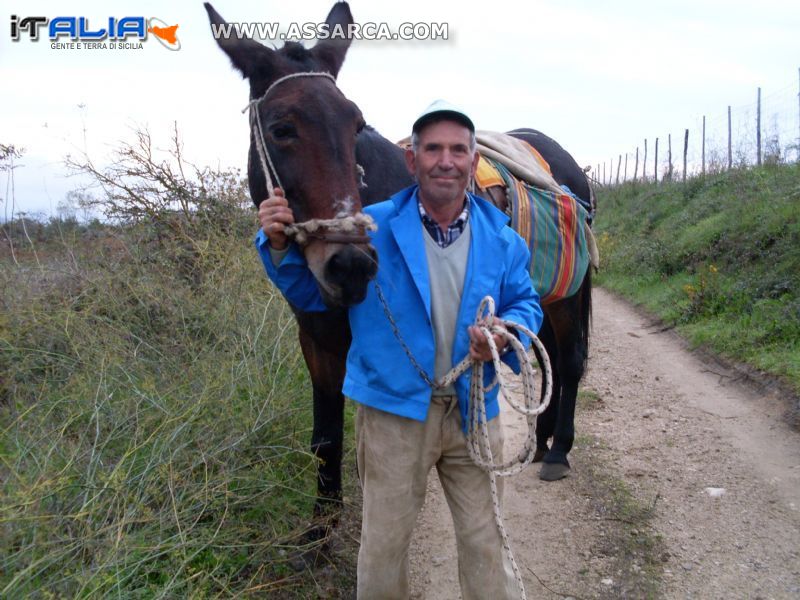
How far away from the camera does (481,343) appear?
1873 mm

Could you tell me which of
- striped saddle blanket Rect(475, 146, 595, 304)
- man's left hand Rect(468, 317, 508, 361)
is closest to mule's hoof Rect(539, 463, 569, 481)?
striped saddle blanket Rect(475, 146, 595, 304)

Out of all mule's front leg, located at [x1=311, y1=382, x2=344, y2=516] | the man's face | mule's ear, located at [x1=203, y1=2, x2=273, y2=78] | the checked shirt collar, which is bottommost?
mule's front leg, located at [x1=311, y1=382, x2=344, y2=516]

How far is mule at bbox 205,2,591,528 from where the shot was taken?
195cm

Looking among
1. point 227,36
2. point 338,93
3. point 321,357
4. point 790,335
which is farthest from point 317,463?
point 790,335

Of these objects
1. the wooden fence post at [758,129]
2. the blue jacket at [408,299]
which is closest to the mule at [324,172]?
the blue jacket at [408,299]

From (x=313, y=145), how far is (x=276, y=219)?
1.10 feet

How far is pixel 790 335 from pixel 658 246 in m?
5.20

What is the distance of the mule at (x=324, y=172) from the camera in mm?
1948

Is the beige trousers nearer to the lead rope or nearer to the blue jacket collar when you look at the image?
the lead rope

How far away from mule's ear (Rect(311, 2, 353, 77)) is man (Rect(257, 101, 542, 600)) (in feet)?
2.27

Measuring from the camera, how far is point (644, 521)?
3371mm

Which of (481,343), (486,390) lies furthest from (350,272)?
(486,390)

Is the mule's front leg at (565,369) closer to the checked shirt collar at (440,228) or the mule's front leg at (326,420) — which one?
the mule's front leg at (326,420)

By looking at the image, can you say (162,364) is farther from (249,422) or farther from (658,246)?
(658,246)
